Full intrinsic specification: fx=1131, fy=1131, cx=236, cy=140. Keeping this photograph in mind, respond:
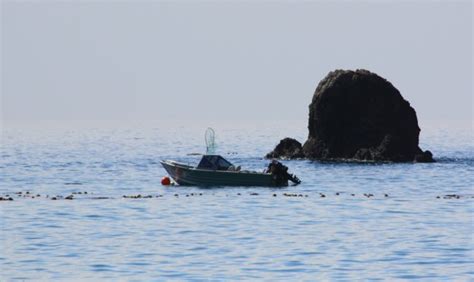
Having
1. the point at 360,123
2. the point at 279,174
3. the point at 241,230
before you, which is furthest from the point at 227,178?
the point at 360,123

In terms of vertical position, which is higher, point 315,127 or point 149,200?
point 315,127

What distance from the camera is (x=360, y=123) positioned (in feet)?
398

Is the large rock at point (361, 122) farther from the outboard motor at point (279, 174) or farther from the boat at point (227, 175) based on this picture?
the boat at point (227, 175)

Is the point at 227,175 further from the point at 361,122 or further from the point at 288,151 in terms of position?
the point at 288,151

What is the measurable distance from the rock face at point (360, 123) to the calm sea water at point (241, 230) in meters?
22.4

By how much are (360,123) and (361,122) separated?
0.15m

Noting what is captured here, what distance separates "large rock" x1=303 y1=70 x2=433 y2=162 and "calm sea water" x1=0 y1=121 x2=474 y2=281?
2218cm

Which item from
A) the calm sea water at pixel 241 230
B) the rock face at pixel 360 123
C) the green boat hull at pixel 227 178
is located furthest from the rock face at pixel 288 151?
the green boat hull at pixel 227 178

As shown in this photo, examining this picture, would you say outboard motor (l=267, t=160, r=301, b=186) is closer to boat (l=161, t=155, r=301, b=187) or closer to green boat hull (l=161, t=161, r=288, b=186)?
boat (l=161, t=155, r=301, b=187)

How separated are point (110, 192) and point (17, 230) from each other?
24.5 meters

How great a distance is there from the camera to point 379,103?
122062 millimetres

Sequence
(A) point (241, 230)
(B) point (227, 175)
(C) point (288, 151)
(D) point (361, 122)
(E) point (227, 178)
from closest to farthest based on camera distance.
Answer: (A) point (241, 230)
(B) point (227, 175)
(E) point (227, 178)
(D) point (361, 122)
(C) point (288, 151)

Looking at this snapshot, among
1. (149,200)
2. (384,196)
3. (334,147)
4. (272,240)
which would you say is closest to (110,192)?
(149,200)

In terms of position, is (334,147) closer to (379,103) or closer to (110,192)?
(379,103)
